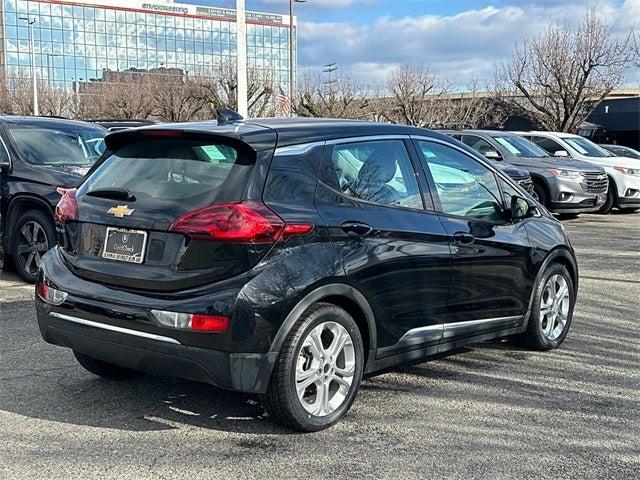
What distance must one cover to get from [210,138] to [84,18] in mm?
85455

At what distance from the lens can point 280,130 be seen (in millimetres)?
4430

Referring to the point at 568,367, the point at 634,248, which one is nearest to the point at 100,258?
the point at 568,367

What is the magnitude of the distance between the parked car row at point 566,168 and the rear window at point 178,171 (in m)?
10.7

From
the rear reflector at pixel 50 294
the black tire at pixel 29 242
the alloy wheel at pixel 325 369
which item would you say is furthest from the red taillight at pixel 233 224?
the black tire at pixel 29 242

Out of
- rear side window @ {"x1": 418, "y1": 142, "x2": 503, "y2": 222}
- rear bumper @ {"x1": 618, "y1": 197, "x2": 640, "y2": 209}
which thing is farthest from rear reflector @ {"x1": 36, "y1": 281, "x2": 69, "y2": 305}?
rear bumper @ {"x1": 618, "y1": 197, "x2": 640, "y2": 209}

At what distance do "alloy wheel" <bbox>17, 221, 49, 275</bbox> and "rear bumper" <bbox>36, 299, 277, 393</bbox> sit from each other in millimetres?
4453

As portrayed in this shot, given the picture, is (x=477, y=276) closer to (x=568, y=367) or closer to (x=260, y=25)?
(x=568, y=367)

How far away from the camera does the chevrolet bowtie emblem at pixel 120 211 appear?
428 cm

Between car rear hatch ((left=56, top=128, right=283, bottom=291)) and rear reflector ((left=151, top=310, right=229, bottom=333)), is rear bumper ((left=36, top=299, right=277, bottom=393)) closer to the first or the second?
rear reflector ((left=151, top=310, right=229, bottom=333))

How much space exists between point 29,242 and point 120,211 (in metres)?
4.76

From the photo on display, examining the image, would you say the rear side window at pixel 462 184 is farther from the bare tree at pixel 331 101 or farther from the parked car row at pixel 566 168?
the bare tree at pixel 331 101

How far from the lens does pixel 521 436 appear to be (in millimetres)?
4363

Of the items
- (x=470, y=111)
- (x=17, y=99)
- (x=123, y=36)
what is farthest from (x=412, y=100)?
(x=123, y=36)

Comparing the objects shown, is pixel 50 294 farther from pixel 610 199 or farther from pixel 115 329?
pixel 610 199
